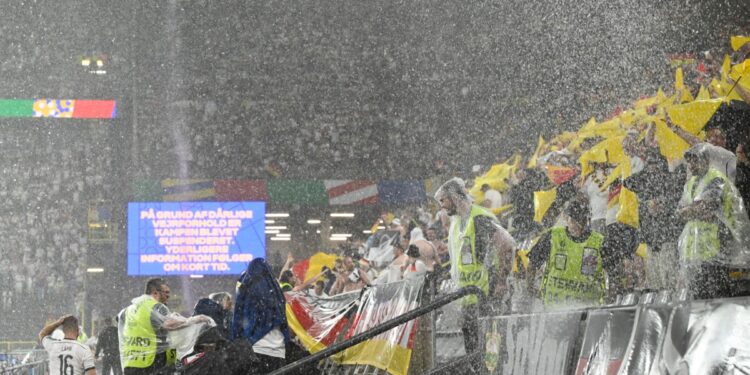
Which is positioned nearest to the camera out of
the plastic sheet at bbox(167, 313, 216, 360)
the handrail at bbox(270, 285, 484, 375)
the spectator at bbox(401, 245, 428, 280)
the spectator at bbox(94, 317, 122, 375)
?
the handrail at bbox(270, 285, 484, 375)

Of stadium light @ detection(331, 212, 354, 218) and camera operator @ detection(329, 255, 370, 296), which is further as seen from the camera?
stadium light @ detection(331, 212, 354, 218)

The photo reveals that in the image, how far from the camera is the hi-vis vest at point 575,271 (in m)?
6.72

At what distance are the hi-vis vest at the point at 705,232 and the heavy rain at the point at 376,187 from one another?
13 millimetres

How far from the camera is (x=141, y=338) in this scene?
8070 mm

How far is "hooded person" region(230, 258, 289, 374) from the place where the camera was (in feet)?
21.1

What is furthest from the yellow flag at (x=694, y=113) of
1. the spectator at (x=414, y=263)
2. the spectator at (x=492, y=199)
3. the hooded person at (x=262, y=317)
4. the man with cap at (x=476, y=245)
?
the spectator at (x=492, y=199)

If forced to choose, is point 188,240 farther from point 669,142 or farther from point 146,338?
point 669,142

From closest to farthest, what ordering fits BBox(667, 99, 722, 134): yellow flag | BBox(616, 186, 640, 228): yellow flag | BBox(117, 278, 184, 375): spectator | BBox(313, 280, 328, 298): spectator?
BBox(667, 99, 722, 134): yellow flag < BBox(616, 186, 640, 228): yellow flag < BBox(117, 278, 184, 375): spectator < BBox(313, 280, 328, 298): spectator

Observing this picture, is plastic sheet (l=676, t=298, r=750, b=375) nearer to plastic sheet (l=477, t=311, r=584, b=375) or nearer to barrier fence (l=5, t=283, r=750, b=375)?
barrier fence (l=5, t=283, r=750, b=375)

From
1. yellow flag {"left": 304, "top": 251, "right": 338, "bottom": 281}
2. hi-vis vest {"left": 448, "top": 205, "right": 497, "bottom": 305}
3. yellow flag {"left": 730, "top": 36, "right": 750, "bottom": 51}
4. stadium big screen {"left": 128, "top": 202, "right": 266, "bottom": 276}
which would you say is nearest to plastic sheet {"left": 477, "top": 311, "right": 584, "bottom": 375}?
hi-vis vest {"left": 448, "top": 205, "right": 497, "bottom": 305}

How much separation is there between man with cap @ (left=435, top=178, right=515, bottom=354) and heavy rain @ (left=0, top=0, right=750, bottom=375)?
16mm

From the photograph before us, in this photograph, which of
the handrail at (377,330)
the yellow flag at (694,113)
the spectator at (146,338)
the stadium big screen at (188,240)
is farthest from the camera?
the stadium big screen at (188,240)

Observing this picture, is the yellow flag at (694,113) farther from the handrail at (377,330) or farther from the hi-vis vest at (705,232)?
the handrail at (377,330)

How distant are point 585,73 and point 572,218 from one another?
9606mm
